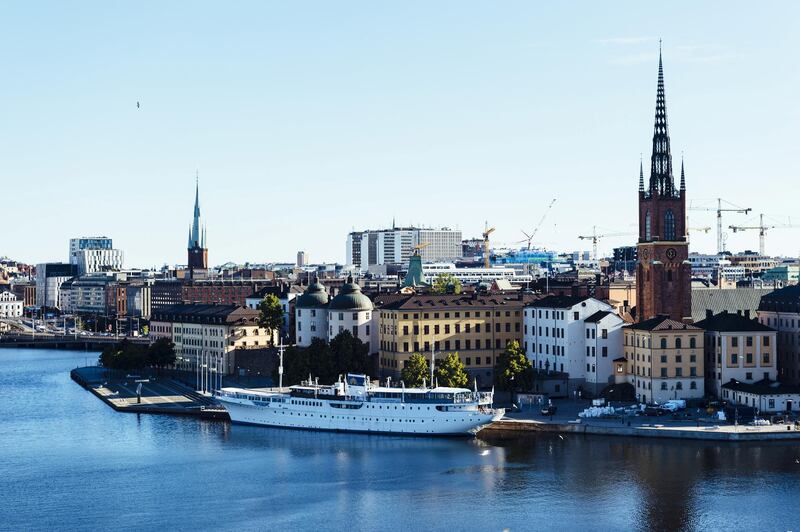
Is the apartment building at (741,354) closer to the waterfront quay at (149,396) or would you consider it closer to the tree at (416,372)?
the tree at (416,372)

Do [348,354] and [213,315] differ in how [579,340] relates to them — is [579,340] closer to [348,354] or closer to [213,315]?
[348,354]

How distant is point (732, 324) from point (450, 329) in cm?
2570

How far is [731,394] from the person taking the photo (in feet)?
330

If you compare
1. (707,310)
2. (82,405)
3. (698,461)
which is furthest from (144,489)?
(707,310)

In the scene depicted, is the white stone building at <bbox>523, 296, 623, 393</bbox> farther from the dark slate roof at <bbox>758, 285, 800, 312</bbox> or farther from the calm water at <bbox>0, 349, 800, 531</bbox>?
the calm water at <bbox>0, 349, 800, 531</bbox>

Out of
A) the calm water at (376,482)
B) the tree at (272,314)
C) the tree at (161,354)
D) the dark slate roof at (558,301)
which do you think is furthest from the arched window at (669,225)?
the tree at (161,354)

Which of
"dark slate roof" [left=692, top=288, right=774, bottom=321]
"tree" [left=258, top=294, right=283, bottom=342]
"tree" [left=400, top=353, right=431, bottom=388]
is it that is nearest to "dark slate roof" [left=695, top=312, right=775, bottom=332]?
"dark slate roof" [left=692, top=288, right=774, bottom=321]

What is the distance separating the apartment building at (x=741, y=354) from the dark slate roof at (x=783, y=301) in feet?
19.6

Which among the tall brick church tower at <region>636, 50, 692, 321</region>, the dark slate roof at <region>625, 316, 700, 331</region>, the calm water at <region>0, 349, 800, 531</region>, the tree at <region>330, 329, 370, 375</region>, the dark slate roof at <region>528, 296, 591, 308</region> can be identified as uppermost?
the tall brick church tower at <region>636, 50, 692, 321</region>

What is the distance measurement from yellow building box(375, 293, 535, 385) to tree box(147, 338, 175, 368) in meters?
33.1

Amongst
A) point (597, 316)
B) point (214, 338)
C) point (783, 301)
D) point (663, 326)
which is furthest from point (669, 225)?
point (214, 338)

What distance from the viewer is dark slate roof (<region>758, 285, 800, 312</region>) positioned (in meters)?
108

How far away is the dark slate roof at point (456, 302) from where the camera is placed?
116 m

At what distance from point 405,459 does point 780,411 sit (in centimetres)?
3020
